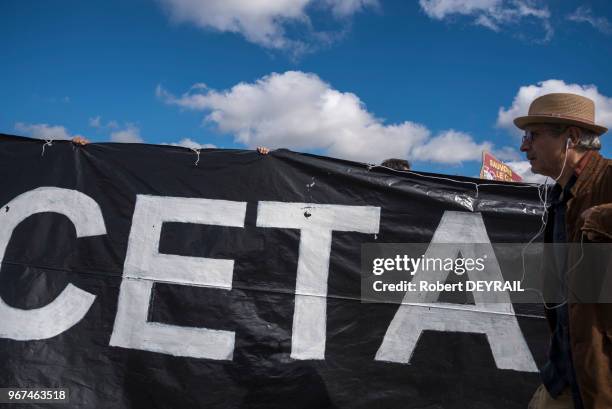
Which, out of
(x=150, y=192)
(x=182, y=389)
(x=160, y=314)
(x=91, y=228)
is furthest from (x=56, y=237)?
(x=182, y=389)

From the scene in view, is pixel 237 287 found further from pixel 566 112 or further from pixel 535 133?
pixel 566 112

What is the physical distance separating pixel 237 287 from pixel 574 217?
98.4 inches

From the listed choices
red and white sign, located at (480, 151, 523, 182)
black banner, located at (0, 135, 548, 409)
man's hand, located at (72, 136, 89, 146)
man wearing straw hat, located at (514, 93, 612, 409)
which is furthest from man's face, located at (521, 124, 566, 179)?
red and white sign, located at (480, 151, 523, 182)

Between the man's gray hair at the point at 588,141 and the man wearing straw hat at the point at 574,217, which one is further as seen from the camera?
the man's gray hair at the point at 588,141

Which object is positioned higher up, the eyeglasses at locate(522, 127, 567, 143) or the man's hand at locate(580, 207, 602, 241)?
the eyeglasses at locate(522, 127, 567, 143)

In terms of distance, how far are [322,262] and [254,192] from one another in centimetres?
81

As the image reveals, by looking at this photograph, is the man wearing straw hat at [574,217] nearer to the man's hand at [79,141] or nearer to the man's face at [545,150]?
the man's face at [545,150]

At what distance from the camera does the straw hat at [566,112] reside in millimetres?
1975

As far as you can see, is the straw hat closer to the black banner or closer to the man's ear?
the man's ear

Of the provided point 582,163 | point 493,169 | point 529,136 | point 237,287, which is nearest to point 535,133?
point 529,136

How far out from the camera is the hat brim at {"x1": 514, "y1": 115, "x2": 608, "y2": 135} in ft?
6.46

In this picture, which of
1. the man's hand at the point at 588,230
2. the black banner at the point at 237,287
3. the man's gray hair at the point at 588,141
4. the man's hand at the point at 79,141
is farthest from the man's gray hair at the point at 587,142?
the man's hand at the point at 79,141

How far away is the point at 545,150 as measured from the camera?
2074 millimetres

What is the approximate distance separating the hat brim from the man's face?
0.03 metres
